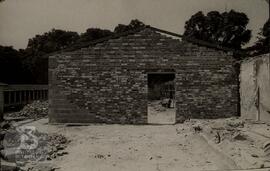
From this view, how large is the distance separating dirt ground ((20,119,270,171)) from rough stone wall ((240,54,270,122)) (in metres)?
1.52

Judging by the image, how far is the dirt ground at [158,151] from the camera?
9.47 m

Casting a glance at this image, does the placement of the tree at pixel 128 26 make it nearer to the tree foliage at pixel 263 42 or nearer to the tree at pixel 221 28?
the tree at pixel 221 28

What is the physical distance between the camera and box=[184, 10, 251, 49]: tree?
48219 mm

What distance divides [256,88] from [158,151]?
564 cm

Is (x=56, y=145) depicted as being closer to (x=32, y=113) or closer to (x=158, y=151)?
(x=158, y=151)

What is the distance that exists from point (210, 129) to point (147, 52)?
580 cm

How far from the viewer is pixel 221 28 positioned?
5025 cm

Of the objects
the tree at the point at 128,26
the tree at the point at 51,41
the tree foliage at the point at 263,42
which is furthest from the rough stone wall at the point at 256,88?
the tree at the point at 51,41

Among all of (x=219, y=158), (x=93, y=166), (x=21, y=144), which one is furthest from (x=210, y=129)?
(x=21, y=144)

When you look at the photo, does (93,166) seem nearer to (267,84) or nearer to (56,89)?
(267,84)

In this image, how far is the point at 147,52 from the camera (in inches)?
695

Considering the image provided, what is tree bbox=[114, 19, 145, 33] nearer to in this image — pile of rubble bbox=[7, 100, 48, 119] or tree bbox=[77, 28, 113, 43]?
tree bbox=[77, 28, 113, 43]

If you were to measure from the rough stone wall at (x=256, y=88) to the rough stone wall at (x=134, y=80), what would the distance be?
928 mm

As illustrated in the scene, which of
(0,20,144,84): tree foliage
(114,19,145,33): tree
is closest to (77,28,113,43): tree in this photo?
(0,20,144,84): tree foliage
